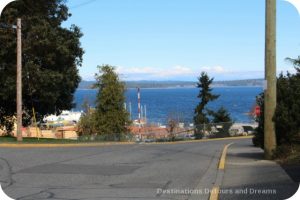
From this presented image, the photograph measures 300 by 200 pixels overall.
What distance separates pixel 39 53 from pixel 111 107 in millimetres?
11617

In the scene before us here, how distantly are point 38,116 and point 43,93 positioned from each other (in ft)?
16.3

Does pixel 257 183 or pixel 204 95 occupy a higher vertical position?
pixel 204 95

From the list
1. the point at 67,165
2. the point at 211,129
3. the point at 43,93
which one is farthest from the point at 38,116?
the point at 67,165

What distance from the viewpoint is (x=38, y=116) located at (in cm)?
3541

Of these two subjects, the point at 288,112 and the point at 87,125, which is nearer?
the point at 288,112

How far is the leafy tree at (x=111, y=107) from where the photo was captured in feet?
135

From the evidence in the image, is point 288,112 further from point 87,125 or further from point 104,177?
point 87,125

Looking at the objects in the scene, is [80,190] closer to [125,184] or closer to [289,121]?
[125,184]

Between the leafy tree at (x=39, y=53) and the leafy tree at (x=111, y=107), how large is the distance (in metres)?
7.65

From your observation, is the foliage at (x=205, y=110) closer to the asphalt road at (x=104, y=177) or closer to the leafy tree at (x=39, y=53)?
the leafy tree at (x=39, y=53)

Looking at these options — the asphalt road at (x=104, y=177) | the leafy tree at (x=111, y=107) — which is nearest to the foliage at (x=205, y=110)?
the leafy tree at (x=111, y=107)

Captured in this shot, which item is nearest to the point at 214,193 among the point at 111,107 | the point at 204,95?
the point at 111,107

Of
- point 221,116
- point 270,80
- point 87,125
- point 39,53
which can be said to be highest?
point 39,53

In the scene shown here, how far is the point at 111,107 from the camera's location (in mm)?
41250
